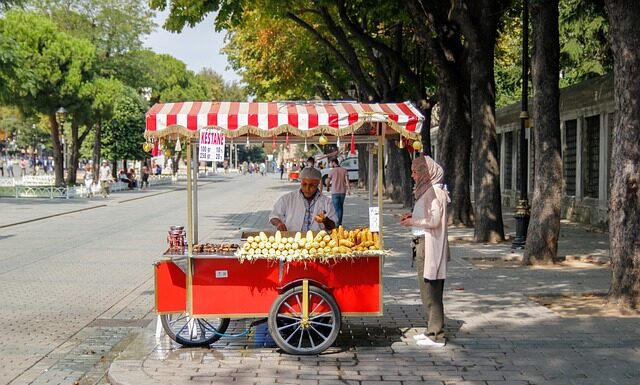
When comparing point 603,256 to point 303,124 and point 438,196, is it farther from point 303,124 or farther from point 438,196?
point 303,124

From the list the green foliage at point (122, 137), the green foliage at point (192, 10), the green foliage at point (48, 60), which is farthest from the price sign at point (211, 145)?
the green foliage at point (122, 137)

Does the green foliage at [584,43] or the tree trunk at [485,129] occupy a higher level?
the green foliage at [584,43]

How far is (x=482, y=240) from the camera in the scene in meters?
17.6

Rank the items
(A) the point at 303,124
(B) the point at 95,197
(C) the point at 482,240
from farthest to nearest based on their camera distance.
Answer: (B) the point at 95,197, (C) the point at 482,240, (A) the point at 303,124

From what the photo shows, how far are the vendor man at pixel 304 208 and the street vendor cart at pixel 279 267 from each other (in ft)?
2.61

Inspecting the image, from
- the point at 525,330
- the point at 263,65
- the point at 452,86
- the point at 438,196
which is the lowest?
the point at 525,330

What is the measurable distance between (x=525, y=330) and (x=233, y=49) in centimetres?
3667

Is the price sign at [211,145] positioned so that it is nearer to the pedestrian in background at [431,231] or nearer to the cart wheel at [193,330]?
the cart wheel at [193,330]

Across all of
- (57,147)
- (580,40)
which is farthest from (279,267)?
(57,147)

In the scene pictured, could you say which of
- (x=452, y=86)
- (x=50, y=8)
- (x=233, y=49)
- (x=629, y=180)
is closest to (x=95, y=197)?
(x=233, y=49)

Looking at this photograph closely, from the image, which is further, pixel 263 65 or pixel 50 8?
pixel 50 8

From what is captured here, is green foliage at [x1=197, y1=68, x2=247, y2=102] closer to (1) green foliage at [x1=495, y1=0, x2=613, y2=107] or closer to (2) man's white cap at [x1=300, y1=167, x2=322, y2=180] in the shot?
(1) green foliage at [x1=495, y1=0, x2=613, y2=107]

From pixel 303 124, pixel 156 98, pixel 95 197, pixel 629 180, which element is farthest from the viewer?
pixel 156 98

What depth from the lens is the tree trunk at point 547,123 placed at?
44.3 ft
